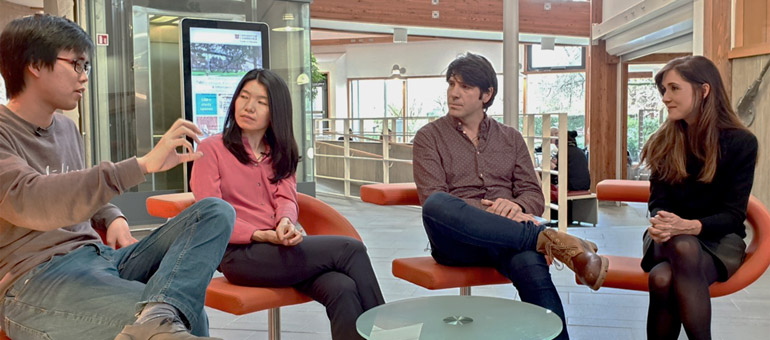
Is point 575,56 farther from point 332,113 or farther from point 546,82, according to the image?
point 332,113

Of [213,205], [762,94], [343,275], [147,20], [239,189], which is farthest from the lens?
[147,20]

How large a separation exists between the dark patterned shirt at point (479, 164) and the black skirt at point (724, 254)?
49 centimetres

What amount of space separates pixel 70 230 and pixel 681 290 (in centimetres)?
194

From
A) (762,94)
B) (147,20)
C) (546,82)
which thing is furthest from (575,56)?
(147,20)

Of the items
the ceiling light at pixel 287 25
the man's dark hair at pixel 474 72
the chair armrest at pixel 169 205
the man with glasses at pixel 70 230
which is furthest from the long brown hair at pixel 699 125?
the ceiling light at pixel 287 25

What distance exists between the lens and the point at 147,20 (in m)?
A: 6.11

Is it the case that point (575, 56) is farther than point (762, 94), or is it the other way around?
point (575, 56)

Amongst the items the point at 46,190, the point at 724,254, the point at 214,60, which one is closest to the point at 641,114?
the point at 214,60

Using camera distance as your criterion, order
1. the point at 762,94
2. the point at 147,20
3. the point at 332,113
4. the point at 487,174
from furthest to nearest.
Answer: the point at 332,113
the point at 147,20
the point at 762,94
the point at 487,174

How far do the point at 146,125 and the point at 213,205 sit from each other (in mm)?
4657

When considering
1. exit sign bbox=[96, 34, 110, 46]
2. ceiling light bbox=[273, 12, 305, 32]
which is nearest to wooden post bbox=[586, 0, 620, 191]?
ceiling light bbox=[273, 12, 305, 32]

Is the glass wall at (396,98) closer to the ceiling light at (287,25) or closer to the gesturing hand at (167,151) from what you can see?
the ceiling light at (287,25)

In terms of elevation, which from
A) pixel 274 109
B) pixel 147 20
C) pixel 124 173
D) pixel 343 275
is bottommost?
pixel 343 275

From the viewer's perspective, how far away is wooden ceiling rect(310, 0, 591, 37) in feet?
34.7
